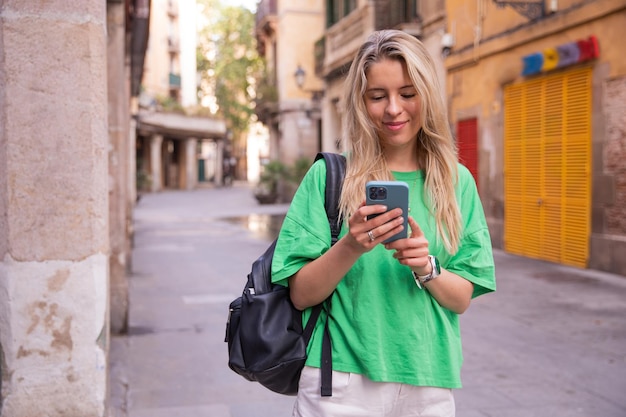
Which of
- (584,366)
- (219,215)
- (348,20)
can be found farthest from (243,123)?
(584,366)

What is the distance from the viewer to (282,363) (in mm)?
2010

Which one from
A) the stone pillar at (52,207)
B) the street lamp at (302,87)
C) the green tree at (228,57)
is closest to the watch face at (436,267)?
the stone pillar at (52,207)

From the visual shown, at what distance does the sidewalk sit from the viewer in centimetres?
468

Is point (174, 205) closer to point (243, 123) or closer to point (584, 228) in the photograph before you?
point (584, 228)

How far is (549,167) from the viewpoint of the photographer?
11.5 metres

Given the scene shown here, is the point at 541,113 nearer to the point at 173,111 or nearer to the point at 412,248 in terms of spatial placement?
the point at 412,248

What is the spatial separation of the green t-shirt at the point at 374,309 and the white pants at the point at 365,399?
3 centimetres

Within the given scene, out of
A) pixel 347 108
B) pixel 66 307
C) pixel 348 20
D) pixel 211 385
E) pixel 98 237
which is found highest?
pixel 348 20

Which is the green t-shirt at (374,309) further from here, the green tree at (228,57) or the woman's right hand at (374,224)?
the green tree at (228,57)

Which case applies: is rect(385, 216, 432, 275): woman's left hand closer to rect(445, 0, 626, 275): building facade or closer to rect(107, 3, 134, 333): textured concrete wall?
rect(107, 3, 134, 333): textured concrete wall

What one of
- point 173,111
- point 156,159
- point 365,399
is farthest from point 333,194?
point 156,159

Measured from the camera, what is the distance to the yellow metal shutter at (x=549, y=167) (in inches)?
423

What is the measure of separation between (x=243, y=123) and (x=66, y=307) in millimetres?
50499

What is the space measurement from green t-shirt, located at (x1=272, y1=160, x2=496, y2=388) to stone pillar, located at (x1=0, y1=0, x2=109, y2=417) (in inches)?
53.3
